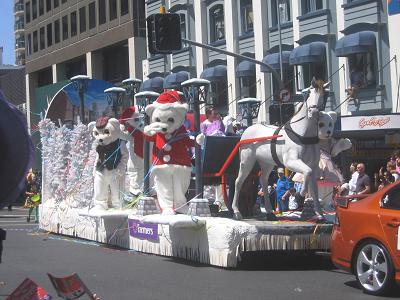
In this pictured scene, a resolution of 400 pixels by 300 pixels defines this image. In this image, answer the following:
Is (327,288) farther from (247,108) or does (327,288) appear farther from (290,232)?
(247,108)

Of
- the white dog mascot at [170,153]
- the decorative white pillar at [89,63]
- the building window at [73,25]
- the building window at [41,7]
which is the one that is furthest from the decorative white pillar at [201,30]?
the building window at [41,7]

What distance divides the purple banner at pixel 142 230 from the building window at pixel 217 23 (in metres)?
21.5

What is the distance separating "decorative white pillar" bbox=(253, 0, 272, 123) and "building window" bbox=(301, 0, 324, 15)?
240 cm

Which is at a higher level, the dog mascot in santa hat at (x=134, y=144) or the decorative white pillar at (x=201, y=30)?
the decorative white pillar at (x=201, y=30)

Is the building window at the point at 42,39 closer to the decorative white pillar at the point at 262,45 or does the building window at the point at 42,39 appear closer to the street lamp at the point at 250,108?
the decorative white pillar at the point at 262,45

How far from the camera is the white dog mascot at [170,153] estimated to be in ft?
42.3

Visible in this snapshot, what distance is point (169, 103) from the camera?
13094 millimetres

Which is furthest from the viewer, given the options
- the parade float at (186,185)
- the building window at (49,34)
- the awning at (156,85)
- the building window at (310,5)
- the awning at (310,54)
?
the building window at (49,34)

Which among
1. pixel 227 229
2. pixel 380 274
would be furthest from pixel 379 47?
pixel 380 274

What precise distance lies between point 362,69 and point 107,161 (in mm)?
13599

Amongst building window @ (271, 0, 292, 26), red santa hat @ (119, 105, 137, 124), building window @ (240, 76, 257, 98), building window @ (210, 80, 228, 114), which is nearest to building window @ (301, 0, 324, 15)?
building window @ (271, 0, 292, 26)

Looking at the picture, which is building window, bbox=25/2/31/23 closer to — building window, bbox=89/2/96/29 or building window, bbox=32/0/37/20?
building window, bbox=32/0/37/20

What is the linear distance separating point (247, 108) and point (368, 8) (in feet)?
35.1

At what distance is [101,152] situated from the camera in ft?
50.9
